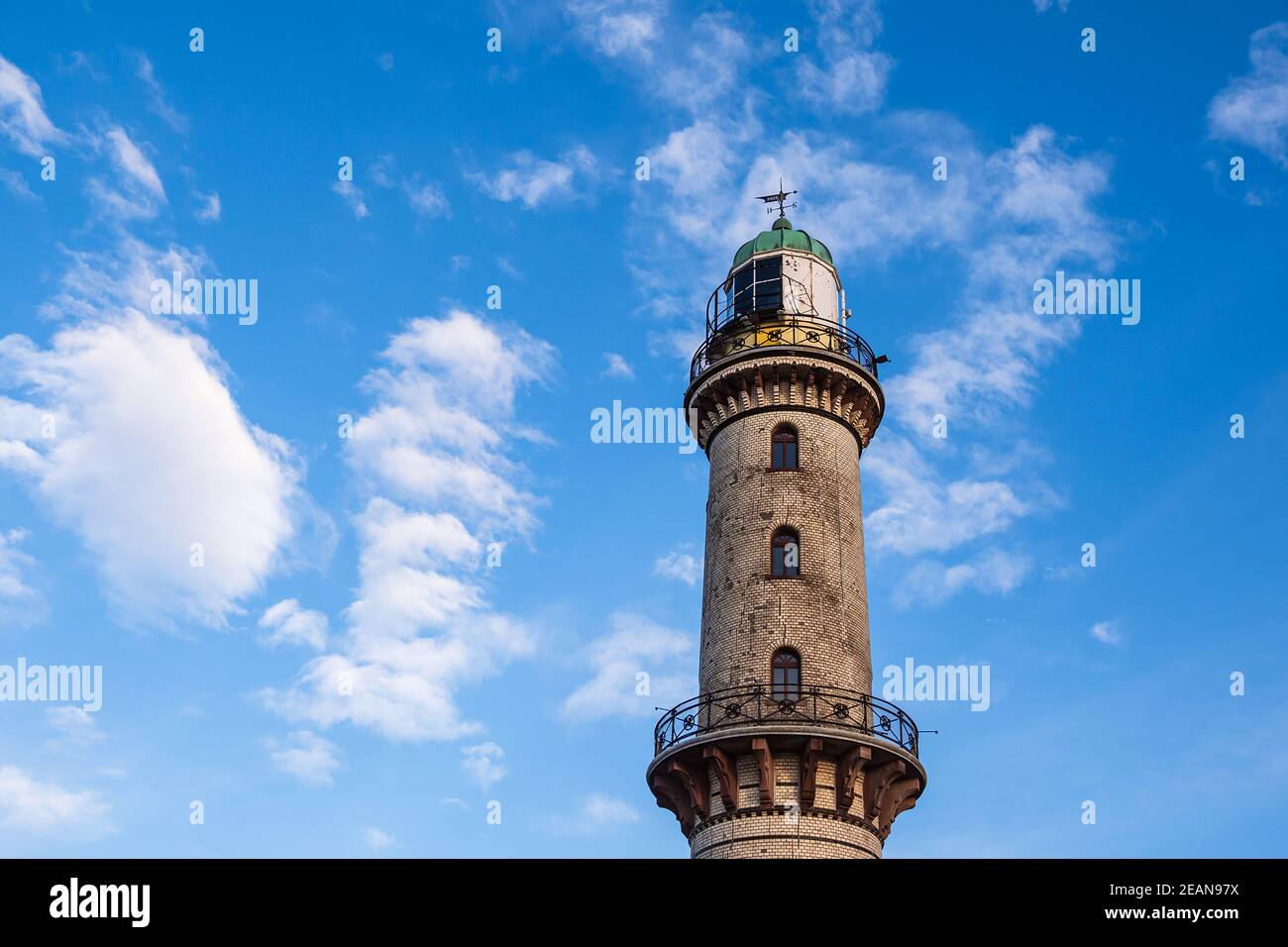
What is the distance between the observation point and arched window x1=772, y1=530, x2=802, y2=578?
4462cm

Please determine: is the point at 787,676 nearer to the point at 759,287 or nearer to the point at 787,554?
the point at 787,554

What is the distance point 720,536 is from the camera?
46250 mm

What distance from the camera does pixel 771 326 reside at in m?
49.3

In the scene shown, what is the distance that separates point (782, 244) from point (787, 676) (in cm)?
1681

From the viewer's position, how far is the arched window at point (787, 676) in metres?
42.1

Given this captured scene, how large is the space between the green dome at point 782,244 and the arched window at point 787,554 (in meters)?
11.7
